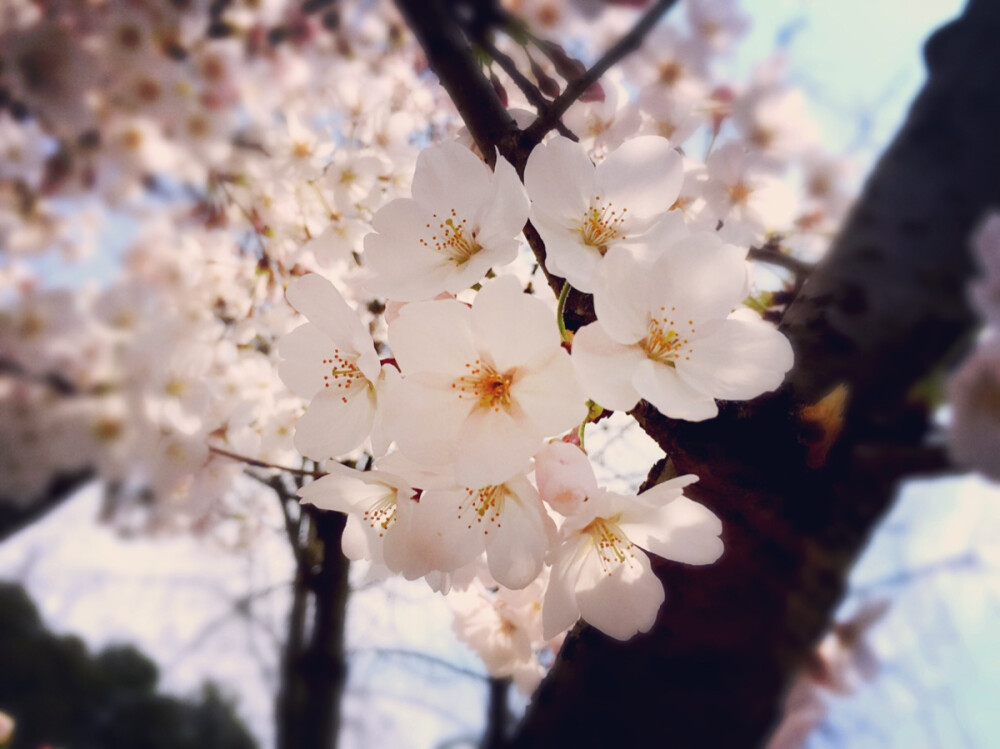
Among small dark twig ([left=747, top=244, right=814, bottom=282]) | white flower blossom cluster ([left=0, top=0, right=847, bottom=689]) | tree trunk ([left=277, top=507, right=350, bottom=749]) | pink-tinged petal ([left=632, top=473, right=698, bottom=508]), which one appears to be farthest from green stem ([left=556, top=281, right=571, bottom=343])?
tree trunk ([left=277, top=507, right=350, bottom=749])

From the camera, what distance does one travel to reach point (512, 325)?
0.32m

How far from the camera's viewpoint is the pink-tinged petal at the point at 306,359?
17.1 inches

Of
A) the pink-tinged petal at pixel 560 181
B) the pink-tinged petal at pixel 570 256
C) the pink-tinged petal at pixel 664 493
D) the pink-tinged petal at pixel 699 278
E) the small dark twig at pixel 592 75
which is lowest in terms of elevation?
the pink-tinged petal at pixel 664 493

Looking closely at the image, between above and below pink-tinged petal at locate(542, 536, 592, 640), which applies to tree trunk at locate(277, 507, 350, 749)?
above

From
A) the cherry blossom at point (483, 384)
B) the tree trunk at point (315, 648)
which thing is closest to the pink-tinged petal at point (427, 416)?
the cherry blossom at point (483, 384)

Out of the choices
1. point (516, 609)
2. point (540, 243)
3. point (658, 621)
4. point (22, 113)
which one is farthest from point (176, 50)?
point (658, 621)

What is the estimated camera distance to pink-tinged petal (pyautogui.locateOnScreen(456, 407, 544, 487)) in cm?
31

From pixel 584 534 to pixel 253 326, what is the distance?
0.97 metres

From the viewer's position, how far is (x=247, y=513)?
162 cm

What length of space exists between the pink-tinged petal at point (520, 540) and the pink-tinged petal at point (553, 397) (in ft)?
0.18

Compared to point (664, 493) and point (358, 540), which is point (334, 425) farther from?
point (664, 493)

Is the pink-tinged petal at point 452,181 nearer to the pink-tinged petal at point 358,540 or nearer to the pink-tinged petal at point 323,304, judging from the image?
the pink-tinged petal at point 323,304

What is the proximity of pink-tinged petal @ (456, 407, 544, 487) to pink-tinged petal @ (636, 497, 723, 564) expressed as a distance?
0.31ft

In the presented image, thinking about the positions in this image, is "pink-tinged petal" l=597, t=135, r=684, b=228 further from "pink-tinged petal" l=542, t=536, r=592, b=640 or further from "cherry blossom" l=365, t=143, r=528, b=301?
"pink-tinged petal" l=542, t=536, r=592, b=640
